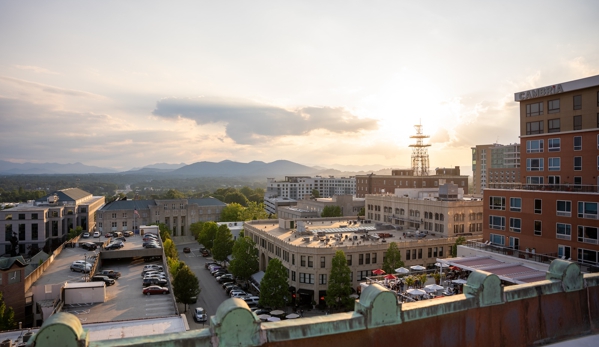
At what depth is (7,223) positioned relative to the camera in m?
86.0

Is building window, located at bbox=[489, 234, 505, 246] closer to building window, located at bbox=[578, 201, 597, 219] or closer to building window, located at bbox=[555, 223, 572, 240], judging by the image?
building window, located at bbox=[555, 223, 572, 240]

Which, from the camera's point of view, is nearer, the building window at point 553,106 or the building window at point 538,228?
the building window at point 538,228

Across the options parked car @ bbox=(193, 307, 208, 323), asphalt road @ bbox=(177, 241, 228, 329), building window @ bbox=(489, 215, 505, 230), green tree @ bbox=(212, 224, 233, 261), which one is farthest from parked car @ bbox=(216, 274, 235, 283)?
building window @ bbox=(489, 215, 505, 230)

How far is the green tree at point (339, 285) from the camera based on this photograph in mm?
46062

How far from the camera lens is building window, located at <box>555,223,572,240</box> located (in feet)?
115

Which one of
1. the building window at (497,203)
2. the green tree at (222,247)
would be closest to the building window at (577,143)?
the building window at (497,203)

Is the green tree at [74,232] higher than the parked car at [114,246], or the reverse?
the parked car at [114,246]

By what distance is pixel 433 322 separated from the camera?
8.88 metres

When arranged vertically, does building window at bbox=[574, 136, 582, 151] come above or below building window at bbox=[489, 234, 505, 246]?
above

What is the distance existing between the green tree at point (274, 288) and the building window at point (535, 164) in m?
30.4

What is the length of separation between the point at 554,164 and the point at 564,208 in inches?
228

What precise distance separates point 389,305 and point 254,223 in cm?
7224

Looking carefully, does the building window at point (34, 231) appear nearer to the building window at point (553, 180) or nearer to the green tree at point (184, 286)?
the green tree at point (184, 286)

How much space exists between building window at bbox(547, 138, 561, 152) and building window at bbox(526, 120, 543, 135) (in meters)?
1.51
